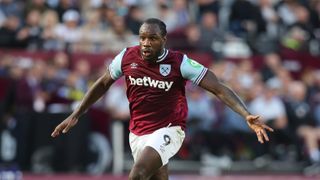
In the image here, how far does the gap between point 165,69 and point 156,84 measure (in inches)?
7.7

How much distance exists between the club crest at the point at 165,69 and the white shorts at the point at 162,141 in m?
0.60

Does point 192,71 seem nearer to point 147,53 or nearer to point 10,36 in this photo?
point 147,53

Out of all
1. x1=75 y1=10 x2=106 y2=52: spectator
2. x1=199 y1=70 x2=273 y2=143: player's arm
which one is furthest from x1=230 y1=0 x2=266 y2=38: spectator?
x1=199 y1=70 x2=273 y2=143: player's arm

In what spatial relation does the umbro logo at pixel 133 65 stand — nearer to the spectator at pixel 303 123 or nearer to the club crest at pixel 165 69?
the club crest at pixel 165 69

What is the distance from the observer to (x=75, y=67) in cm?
1783

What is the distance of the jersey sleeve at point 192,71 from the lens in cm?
991

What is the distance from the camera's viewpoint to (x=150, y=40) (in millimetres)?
9703

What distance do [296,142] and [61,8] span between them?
5.55 metres

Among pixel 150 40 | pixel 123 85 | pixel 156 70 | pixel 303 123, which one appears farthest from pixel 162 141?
pixel 303 123

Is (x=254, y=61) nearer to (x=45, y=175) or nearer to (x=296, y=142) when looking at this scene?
(x=296, y=142)

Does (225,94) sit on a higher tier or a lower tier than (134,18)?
lower

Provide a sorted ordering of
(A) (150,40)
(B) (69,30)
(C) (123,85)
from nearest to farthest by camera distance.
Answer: (A) (150,40)
(C) (123,85)
(B) (69,30)

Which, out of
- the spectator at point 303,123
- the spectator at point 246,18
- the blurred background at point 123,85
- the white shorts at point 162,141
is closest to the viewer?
the white shorts at point 162,141

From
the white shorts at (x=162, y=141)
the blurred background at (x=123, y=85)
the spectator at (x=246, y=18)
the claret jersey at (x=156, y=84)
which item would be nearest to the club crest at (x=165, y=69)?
the claret jersey at (x=156, y=84)
